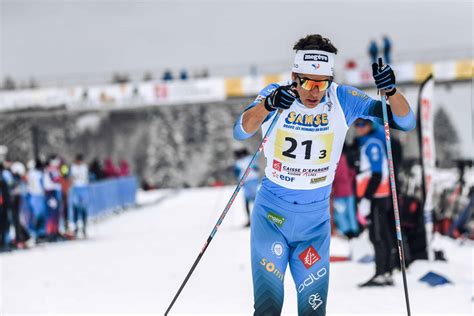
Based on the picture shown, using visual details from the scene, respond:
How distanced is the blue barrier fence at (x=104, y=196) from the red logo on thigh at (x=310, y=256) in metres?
11.6

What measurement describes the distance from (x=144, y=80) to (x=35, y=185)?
71.6 feet

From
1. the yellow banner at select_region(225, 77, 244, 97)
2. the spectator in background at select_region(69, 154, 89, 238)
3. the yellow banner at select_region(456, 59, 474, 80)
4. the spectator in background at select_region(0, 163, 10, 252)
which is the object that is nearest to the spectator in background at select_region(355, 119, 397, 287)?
the spectator in background at select_region(0, 163, 10, 252)

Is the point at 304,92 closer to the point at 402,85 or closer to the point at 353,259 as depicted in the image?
the point at 353,259

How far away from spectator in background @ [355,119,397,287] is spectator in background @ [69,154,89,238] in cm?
876

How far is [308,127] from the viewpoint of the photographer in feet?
13.9

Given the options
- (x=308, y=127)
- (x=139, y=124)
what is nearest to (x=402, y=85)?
(x=308, y=127)

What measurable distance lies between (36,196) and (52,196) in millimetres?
411

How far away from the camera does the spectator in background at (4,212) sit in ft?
41.1

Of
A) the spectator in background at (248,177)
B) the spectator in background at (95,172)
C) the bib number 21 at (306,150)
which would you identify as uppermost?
the bib number 21 at (306,150)

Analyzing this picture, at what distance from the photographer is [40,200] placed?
13.8 metres

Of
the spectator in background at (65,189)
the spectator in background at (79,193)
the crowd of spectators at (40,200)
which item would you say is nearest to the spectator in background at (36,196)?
the crowd of spectators at (40,200)

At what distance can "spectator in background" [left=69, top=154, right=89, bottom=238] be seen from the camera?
15258 millimetres

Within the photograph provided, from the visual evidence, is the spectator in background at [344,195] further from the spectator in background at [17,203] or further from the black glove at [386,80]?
the black glove at [386,80]

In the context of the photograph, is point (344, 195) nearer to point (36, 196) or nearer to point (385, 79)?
point (36, 196)
